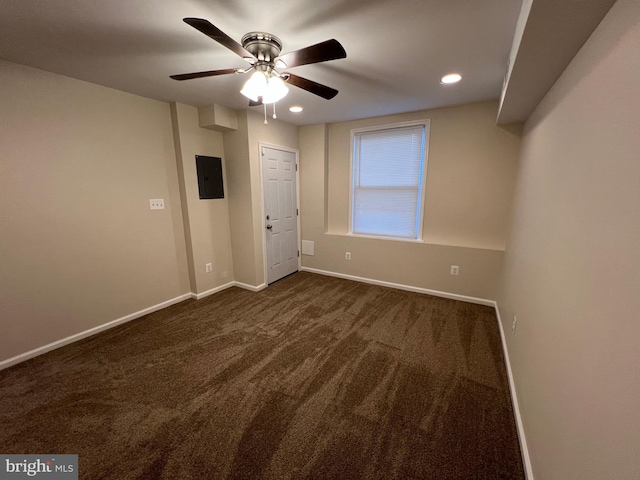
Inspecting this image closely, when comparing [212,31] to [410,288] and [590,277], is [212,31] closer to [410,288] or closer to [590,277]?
[590,277]

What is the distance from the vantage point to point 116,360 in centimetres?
216

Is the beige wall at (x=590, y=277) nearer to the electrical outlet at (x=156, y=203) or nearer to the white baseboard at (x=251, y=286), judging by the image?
the white baseboard at (x=251, y=286)

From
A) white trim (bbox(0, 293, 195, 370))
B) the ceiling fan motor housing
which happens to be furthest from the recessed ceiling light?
white trim (bbox(0, 293, 195, 370))

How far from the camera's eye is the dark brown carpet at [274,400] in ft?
4.50

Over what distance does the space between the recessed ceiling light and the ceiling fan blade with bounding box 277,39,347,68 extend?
133cm

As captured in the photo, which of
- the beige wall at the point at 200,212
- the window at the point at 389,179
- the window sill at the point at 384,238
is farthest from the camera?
the window sill at the point at 384,238

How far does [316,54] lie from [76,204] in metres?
2.50

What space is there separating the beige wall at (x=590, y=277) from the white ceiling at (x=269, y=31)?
0.64 metres

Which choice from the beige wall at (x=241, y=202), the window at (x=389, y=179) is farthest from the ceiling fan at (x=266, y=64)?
the window at (x=389, y=179)

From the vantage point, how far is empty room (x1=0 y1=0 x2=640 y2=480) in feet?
3.42

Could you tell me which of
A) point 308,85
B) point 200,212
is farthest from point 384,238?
point 200,212

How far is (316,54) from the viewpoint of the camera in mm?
1366

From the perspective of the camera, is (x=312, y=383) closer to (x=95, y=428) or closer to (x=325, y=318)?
(x=325, y=318)

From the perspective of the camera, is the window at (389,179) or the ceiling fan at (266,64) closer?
the ceiling fan at (266,64)
